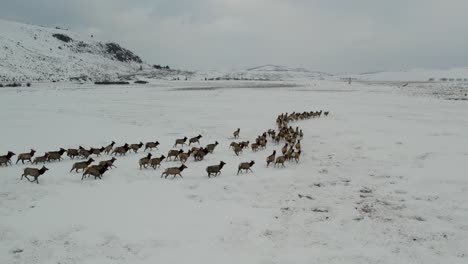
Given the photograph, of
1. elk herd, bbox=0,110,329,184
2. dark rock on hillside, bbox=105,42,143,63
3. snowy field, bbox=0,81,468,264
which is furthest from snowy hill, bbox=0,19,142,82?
snowy field, bbox=0,81,468,264

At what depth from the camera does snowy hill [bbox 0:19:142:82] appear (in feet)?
244

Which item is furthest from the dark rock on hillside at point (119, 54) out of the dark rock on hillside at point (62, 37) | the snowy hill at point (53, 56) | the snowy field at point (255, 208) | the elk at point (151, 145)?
the elk at point (151, 145)

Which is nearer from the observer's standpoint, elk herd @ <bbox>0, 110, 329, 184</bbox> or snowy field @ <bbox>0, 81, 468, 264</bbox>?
snowy field @ <bbox>0, 81, 468, 264</bbox>

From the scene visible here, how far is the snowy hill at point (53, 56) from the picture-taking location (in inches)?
2931

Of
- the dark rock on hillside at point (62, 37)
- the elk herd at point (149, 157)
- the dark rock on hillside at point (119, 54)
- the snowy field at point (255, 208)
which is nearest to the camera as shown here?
the snowy field at point (255, 208)

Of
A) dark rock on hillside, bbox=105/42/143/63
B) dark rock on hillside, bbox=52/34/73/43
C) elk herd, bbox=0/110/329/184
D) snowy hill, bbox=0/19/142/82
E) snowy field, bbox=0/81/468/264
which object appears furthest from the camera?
dark rock on hillside, bbox=105/42/143/63

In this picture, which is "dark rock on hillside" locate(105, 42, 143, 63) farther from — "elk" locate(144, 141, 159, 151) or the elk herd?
the elk herd

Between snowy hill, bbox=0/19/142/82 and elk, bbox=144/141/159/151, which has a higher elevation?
snowy hill, bbox=0/19/142/82

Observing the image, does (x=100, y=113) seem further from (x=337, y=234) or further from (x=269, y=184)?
(x=337, y=234)

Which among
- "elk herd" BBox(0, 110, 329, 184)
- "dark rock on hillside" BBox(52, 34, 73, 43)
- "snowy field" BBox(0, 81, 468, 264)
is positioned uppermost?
"dark rock on hillside" BBox(52, 34, 73, 43)

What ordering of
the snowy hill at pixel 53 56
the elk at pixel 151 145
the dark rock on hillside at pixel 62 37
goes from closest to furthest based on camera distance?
the elk at pixel 151 145 < the snowy hill at pixel 53 56 < the dark rock on hillside at pixel 62 37

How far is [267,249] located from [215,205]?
2600mm

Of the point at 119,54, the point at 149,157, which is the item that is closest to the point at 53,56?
the point at 119,54

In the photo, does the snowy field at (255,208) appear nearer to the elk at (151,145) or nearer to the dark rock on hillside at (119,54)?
the elk at (151,145)
